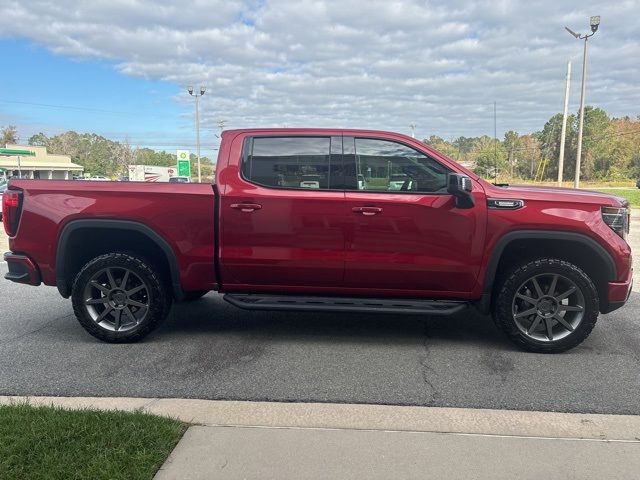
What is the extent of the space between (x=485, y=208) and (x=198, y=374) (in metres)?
2.72

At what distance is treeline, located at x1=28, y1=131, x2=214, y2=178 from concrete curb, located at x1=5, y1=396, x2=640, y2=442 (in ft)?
350

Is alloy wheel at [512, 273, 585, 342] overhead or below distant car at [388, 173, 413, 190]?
below

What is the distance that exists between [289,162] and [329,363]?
1.79 m

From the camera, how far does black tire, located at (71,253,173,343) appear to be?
185 inches

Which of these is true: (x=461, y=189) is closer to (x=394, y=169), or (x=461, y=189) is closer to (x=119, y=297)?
(x=394, y=169)

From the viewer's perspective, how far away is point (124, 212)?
462 cm

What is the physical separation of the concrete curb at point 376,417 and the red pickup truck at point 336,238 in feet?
3.75

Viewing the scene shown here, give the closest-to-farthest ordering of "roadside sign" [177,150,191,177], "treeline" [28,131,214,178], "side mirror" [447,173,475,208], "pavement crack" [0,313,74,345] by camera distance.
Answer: "side mirror" [447,173,475,208] < "pavement crack" [0,313,74,345] < "roadside sign" [177,150,191,177] < "treeline" [28,131,214,178]

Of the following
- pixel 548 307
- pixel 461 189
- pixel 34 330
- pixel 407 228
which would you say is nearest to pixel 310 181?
pixel 407 228

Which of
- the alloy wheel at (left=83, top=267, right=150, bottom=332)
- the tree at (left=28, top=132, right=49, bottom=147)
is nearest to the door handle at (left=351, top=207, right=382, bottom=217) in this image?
the alloy wheel at (left=83, top=267, right=150, bottom=332)

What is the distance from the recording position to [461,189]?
423 cm

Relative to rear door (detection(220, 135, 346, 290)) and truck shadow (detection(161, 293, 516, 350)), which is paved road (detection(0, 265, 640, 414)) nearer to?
truck shadow (detection(161, 293, 516, 350))

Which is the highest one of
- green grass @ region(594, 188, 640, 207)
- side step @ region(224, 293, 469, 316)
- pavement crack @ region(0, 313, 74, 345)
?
side step @ region(224, 293, 469, 316)

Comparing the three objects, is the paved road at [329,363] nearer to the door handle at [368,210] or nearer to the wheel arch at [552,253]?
the wheel arch at [552,253]
